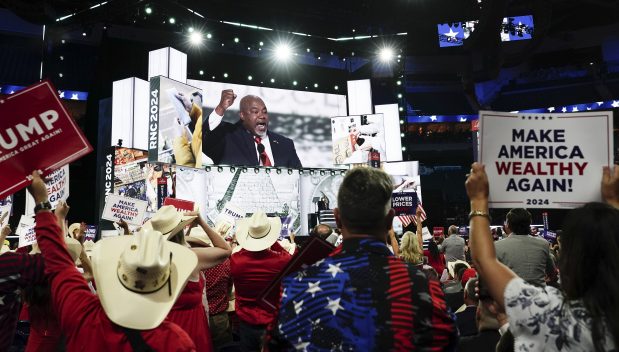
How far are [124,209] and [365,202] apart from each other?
7.12 meters

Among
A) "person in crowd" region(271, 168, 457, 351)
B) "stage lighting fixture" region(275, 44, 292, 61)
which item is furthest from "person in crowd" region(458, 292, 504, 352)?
"stage lighting fixture" region(275, 44, 292, 61)

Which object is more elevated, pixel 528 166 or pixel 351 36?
pixel 351 36

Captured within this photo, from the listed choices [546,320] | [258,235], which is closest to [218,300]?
[258,235]

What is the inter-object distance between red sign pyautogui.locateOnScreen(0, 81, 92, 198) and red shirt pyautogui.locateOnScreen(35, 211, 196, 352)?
28.0 inches

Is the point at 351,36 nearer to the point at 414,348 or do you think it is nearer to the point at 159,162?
the point at 159,162

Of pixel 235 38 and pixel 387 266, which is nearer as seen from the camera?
pixel 387 266

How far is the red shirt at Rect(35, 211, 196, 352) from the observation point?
224 centimetres

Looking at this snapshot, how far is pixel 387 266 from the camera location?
1.94m

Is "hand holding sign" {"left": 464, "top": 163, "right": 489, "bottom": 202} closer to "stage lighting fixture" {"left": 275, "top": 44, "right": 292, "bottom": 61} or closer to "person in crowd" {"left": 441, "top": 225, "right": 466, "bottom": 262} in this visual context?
"person in crowd" {"left": 441, "top": 225, "right": 466, "bottom": 262}

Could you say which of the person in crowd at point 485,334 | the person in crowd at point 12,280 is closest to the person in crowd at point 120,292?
the person in crowd at point 12,280

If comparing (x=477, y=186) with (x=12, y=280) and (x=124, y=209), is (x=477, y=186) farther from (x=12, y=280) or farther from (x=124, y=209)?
(x=124, y=209)

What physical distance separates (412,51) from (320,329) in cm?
3870

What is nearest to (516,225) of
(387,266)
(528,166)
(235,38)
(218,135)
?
(528,166)

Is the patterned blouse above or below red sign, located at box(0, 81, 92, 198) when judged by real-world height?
below
